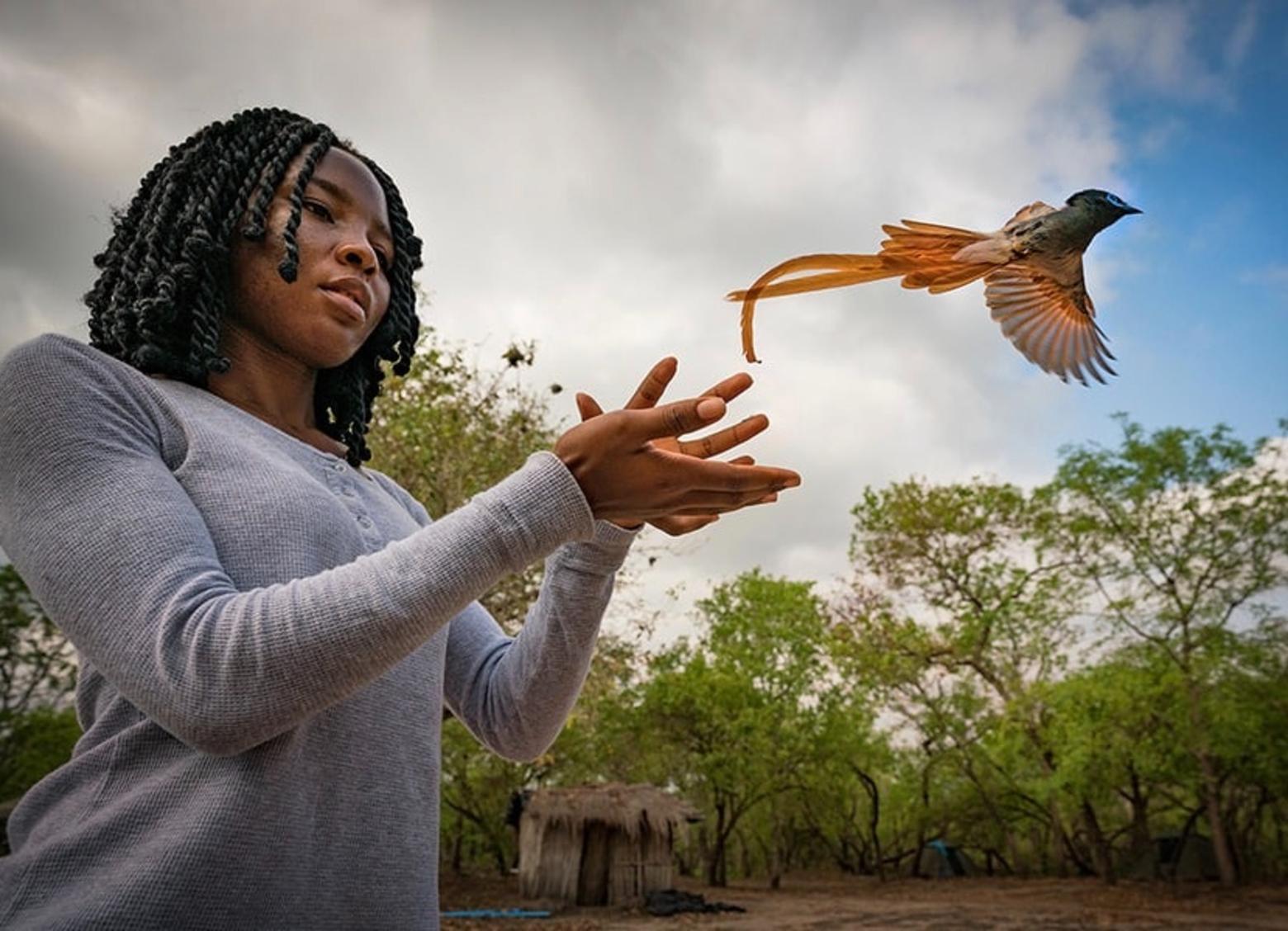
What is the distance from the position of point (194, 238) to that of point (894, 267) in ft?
3.86

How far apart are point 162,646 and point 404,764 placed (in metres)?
0.44

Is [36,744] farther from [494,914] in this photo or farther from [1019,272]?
[1019,272]

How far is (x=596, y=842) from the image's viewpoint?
71.4ft

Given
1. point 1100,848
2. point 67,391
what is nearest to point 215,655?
point 67,391

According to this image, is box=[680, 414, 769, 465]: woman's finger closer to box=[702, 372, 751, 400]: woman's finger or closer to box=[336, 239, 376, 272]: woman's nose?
box=[702, 372, 751, 400]: woman's finger

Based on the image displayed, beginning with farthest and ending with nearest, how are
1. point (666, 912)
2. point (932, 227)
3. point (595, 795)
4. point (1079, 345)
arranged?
point (595, 795) < point (666, 912) < point (1079, 345) < point (932, 227)

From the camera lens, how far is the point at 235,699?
3.37ft

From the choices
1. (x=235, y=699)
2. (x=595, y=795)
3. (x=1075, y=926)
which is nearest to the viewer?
(x=235, y=699)

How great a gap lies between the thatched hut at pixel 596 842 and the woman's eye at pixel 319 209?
2111cm

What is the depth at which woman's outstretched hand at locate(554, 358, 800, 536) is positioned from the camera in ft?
3.78

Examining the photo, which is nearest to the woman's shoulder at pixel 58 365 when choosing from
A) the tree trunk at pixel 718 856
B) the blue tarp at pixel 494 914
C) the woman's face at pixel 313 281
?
the woman's face at pixel 313 281

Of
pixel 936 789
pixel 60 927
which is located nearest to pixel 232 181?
pixel 60 927

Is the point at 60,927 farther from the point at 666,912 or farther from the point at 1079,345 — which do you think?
the point at 666,912

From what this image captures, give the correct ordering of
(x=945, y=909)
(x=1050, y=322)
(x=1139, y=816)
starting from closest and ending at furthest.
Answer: (x=1050, y=322), (x=945, y=909), (x=1139, y=816)
